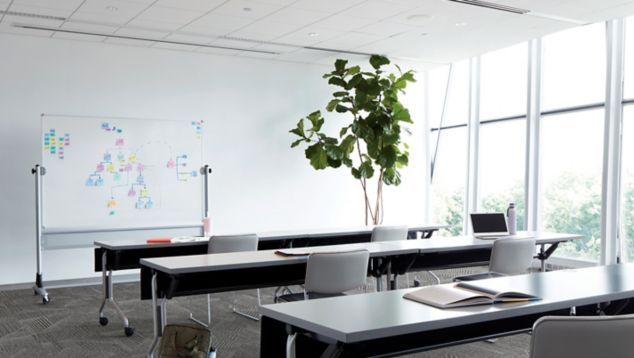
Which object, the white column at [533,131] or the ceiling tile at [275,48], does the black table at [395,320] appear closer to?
the white column at [533,131]

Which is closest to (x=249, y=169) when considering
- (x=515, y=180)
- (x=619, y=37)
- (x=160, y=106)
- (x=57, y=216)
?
(x=160, y=106)

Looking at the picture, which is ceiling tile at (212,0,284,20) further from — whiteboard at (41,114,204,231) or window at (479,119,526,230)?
window at (479,119,526,230)

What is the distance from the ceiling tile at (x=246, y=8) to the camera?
575cm

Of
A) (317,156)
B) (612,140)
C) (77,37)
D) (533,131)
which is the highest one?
(77,37)

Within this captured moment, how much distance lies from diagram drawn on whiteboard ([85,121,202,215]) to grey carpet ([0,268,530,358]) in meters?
1.09

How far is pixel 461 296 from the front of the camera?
2.27 m

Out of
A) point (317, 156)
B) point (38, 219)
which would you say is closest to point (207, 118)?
point (317, 156)

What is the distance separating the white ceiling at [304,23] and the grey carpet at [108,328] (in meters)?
2.90

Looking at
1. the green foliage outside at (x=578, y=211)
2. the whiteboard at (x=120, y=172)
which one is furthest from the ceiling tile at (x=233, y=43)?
the green foliage outside at (x=578, y=211)

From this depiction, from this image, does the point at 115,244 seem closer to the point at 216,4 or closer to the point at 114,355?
the point at 114,355

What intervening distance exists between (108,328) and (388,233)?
2.64m

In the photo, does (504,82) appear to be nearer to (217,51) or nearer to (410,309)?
(217,51)

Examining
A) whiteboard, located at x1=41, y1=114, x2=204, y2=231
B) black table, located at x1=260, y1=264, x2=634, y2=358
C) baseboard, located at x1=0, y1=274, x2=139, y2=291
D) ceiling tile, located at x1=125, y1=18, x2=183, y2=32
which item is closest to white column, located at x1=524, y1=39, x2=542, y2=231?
whiteboard, located at x1=41, y1=114, x2=204, y2=231

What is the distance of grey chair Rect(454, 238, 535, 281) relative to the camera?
Result: 434 centimetres
